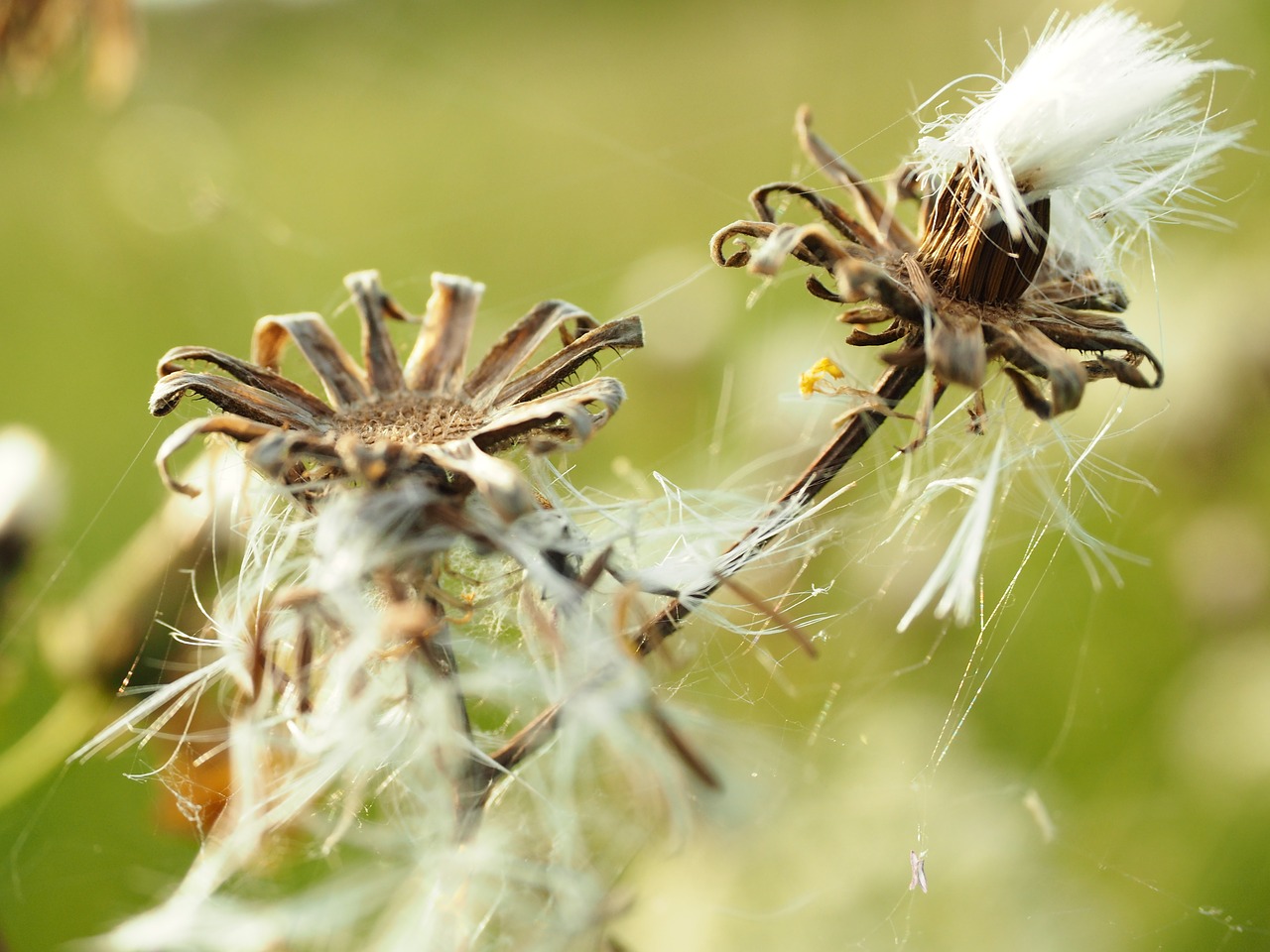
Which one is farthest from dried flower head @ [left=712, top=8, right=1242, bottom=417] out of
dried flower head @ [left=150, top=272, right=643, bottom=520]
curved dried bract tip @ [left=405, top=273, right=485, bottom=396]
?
curved dried bract tip @ [left=405, top=273, right=485, bottom=396]

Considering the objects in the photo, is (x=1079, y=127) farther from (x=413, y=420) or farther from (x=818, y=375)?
(x=413, y=420)

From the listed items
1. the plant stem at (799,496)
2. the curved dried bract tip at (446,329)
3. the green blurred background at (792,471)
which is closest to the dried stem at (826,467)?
the plant stem at (799,496)

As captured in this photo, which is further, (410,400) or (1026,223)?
(410,400)

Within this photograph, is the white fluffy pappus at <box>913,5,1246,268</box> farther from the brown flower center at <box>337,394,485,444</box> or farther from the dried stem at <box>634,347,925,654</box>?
the brown flower center at <box>337,394,485,444</box>

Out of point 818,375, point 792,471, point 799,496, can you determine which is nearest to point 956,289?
point 818,375

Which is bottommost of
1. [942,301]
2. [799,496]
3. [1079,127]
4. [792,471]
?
[792,471]

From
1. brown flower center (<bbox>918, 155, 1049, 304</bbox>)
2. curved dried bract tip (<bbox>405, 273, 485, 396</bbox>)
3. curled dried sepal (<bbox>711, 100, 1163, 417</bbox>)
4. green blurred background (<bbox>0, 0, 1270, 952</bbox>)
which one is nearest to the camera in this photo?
curled dried sepal (<bbox>711, 100, 1163, 417</bbox>)

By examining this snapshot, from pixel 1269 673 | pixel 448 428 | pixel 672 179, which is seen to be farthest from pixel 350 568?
pixel 672 179
